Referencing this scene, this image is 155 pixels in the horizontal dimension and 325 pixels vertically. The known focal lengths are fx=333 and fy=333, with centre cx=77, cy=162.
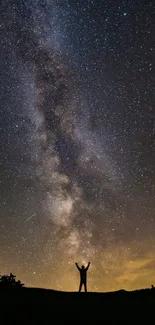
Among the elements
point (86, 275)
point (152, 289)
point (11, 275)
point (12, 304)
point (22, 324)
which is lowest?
point (22, 324)

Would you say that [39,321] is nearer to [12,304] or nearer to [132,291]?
[12,304]

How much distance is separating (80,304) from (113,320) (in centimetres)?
142

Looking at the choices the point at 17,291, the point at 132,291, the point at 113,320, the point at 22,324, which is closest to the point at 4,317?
the point at 22,324

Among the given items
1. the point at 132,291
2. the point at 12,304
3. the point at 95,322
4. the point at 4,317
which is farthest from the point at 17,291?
the point at 132,291

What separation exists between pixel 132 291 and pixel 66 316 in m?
4.00

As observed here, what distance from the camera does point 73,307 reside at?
36.4 feet

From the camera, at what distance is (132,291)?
44.1 ft

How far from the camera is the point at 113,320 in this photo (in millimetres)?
10500

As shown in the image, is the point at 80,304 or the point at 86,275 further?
the point at 86,275

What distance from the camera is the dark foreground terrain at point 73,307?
10047 mm

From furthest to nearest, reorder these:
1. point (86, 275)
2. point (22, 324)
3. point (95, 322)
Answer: point (86, 275)
point (95, 322)
point (22, 324)

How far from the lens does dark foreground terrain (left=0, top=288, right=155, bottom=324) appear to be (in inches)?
396

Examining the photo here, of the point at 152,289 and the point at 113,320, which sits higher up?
the point at 152,289

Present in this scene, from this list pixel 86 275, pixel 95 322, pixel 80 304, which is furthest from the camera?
pixel 86 275
